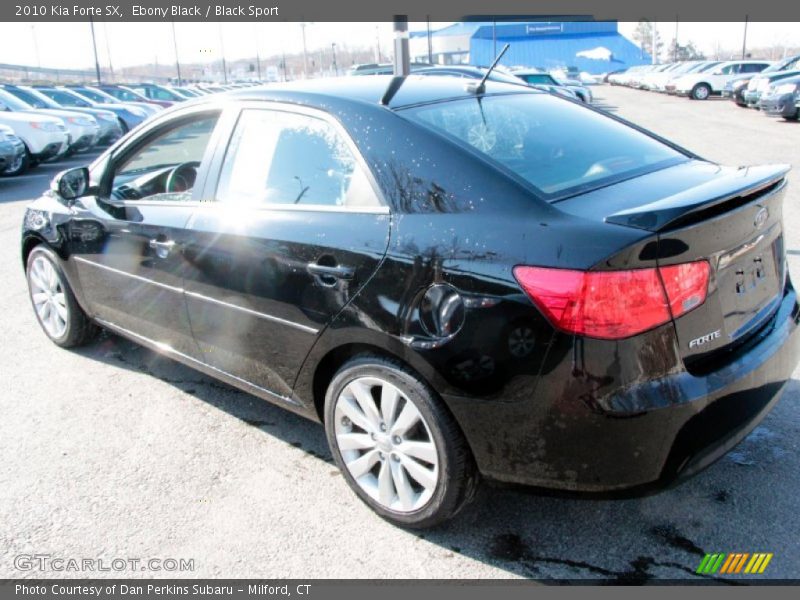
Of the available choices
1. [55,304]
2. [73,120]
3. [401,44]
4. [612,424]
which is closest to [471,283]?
[612,424]

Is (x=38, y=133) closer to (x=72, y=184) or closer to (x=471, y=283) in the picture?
(x=72, y=184)

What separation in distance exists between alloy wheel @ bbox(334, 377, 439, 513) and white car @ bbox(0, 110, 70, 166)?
42.1 ft

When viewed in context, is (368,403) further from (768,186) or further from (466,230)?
(768,186)

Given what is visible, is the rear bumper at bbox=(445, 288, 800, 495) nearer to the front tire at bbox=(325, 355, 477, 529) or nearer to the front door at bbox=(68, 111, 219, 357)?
the front tire at bbox=(325, 355, 477, 529)

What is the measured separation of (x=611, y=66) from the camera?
7569 cm

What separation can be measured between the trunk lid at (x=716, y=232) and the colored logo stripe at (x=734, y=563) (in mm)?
759

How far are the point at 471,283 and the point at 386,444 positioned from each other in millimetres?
790

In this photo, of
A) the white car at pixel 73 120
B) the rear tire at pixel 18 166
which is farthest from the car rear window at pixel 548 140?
the white car at pixel 73 120

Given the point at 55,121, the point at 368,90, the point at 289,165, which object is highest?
the point at 368,90

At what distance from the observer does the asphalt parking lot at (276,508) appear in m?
2.61

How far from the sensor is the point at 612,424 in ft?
7.22

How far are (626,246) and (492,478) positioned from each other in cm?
93

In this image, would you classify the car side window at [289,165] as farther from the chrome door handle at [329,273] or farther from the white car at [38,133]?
the white car at [38,133]

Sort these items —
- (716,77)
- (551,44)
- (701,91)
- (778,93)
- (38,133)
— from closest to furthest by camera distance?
(38,133)
(778,93)
(716,77)
(701,91)
(551,44)
